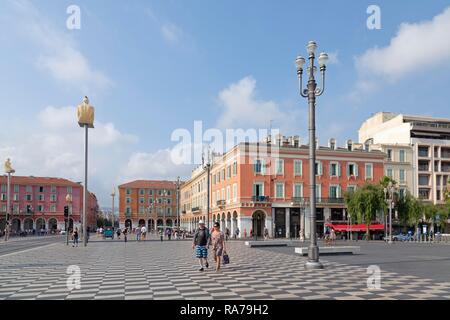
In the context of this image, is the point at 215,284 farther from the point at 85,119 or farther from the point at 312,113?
the point at 85,119

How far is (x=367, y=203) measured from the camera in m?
52.5

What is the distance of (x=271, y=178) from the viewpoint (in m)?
56.2

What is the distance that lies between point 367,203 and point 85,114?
110 feet

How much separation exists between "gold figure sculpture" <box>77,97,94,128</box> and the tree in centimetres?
3230

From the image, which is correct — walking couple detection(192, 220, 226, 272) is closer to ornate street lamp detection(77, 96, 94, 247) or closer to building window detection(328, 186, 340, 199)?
ornate street lamp detection(77, 96, 94, 247)

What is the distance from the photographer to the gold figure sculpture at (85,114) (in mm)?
35031

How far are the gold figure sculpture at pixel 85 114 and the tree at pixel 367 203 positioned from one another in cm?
3230

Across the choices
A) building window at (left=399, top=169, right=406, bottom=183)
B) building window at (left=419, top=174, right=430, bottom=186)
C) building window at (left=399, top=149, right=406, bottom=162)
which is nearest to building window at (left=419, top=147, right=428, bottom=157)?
building window at (left=419, top=174, right=430, bottom=186)

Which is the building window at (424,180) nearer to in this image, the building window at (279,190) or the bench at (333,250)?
the building window at (279,190)

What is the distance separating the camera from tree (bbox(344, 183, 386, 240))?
5248cm

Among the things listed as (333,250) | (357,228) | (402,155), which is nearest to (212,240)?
(333,250)
